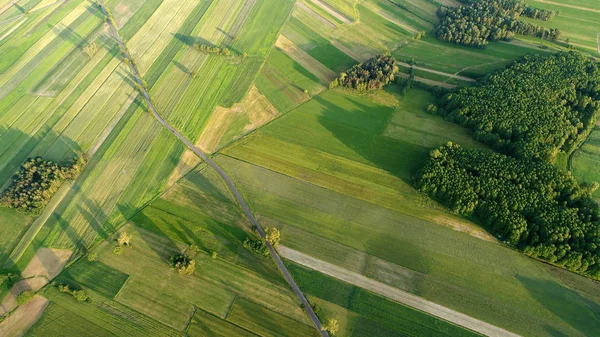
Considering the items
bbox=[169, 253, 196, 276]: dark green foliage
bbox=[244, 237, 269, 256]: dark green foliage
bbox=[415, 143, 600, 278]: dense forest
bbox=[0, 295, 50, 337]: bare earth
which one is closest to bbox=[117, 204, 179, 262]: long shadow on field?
bbox=[169, 253, 196, 276]: dark green foliage

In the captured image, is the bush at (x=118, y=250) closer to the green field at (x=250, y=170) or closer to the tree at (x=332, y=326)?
the green field at (x=250, y=170)

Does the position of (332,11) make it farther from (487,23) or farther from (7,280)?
(7,280)

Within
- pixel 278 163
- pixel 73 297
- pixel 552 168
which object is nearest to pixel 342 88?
pixel 278 163

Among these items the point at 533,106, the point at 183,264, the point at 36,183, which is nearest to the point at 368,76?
the point at 533,106

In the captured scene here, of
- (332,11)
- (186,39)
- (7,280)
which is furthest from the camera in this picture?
(332,11)

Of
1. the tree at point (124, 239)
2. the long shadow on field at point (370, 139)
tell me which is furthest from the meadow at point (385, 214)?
the tree at point (124, 239)

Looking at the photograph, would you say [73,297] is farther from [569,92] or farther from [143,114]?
[569,92]
